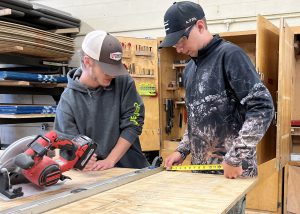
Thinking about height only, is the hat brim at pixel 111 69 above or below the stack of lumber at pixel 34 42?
below

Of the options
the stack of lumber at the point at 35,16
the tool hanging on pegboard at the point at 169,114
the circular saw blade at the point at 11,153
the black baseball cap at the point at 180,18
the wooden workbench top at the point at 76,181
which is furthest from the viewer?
the tool hanging on pegboard at the point at 169,114

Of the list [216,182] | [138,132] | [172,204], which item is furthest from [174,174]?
[172,204]

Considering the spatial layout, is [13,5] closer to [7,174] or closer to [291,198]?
[7,174]

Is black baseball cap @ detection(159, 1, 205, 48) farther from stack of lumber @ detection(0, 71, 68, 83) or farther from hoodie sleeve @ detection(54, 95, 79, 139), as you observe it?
stack of lumber @ detection(0, 71, 68, 83)

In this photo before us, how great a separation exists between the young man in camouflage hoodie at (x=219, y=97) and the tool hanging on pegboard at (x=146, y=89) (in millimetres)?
2056

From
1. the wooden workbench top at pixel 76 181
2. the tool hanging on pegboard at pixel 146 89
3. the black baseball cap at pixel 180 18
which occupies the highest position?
the black baseball cap at pixel 180 18

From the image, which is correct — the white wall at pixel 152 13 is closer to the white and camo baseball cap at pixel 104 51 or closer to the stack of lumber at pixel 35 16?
the stack of lumber at pixel 35 16

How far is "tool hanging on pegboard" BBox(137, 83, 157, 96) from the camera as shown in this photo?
3848 mm

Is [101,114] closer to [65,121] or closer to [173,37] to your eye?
[65,121]

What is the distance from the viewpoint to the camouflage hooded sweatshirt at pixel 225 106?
1.47 meters

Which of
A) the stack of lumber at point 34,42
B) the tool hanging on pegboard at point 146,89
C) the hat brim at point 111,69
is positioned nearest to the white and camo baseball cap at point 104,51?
the hat brim at point 111,69

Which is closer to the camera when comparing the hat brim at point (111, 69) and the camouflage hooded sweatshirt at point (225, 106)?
the camouflage hooded sweatshirt at point (225, 106)

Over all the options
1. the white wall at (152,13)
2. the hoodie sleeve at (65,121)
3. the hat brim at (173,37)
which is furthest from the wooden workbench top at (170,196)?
the white wall at (152,13)

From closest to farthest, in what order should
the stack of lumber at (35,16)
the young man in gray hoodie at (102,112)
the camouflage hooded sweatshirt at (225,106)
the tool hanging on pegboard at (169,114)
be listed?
the camouflage hooded sweatshirt at (225,106)
the young man in gray hoodie at (102,112)
the stack of lumber at (35,16)
the tool hanging on pegboard at (169,114)
